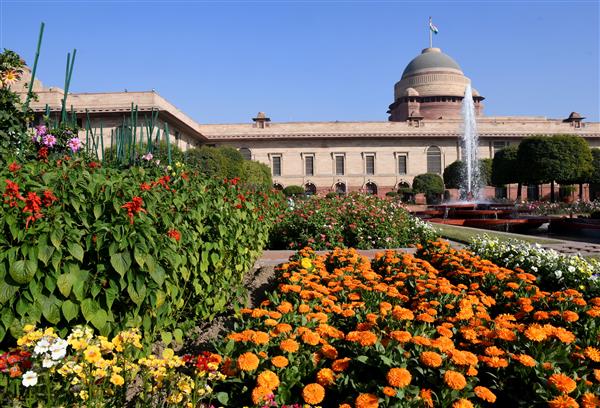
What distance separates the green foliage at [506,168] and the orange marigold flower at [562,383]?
26563 mm

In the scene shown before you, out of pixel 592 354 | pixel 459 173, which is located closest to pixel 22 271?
pixel 592 354

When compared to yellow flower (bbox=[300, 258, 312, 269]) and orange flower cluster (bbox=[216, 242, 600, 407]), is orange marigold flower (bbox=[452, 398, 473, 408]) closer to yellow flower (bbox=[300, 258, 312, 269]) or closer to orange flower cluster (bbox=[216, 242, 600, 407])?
orange flower cluster (bbox=[216, 242, 600, 407])

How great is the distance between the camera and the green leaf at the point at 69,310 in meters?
2.09

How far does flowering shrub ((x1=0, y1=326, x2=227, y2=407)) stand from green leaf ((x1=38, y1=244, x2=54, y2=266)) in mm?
311

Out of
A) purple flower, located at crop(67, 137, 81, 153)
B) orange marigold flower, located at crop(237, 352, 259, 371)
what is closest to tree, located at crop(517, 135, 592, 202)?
purple flower, located at crop(67, 137, 81, 153)

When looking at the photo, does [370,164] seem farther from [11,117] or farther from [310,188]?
[11,117]

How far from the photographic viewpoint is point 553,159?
79.8 ft

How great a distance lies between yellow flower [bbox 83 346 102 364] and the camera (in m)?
1.65

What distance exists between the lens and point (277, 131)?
1553 inches

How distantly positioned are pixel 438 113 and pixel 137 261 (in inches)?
1960

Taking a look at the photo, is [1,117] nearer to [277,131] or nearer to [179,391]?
[179,391]

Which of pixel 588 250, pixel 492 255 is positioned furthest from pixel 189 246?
pixel 588 250

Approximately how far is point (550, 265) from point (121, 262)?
12.7ft

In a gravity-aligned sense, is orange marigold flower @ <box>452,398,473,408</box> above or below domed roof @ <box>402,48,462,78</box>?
below
